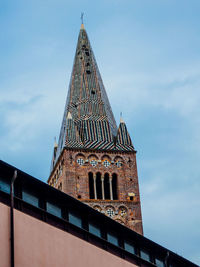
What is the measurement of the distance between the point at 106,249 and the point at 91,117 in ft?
126

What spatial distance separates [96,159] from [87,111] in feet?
22.2

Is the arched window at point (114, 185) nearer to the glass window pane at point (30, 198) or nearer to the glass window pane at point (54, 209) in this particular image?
the glass window pane at point (54, 209)

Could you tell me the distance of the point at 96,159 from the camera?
6431 centimetres

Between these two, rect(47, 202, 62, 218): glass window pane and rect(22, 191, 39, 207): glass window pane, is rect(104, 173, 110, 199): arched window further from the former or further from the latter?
rect(22, 191, 39, 207): glass window pane

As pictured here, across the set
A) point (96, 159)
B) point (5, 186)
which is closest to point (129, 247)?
point (5, 186)

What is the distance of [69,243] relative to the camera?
93.1 ft

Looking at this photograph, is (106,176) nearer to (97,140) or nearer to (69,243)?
(97,140)

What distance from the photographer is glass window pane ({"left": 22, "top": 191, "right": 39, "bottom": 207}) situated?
2736 cm

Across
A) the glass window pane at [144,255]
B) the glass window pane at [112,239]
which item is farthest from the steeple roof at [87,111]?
the glass window pane at [112,239]

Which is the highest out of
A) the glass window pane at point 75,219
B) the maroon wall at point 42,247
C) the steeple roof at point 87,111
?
the steeple roof at point 87,111

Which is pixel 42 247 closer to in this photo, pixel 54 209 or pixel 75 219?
pixel 54 209

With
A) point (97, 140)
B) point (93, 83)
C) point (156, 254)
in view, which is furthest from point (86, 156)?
point (156, 254)

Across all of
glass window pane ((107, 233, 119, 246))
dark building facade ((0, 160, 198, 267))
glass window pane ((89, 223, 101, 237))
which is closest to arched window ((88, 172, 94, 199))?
dark building facade ((0, 160, 198, 267))

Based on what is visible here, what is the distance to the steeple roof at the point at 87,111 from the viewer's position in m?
65.8
